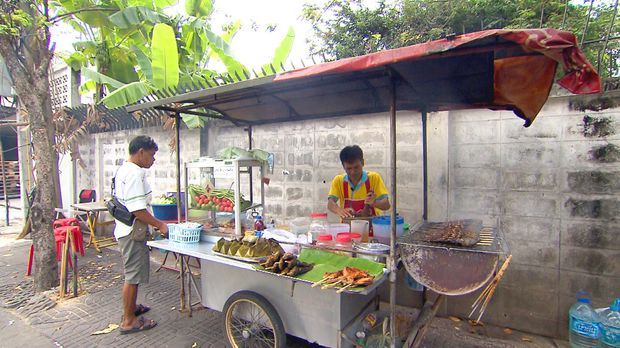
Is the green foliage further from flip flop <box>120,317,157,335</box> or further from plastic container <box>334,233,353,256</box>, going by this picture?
flip flop <box>120,317,157,335</box>

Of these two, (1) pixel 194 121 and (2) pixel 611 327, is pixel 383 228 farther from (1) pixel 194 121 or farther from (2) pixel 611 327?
(1) pixel 194 121

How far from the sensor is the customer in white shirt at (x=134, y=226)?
329cm

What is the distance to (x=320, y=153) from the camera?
4441 mm

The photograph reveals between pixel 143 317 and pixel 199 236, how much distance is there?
1377 millimetres

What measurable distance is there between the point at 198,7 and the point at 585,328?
7510mm

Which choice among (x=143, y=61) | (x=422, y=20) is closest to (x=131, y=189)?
(x=143, y=61)

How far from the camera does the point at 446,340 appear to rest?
10.5ft

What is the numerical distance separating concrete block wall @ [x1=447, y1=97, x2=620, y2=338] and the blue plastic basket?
2.72 metres

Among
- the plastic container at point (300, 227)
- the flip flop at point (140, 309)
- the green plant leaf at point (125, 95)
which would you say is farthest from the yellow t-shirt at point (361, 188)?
the green plant leaf at point (125, 95)

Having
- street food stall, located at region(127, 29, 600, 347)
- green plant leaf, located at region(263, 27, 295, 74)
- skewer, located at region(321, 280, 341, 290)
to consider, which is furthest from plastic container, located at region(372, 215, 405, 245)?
green plant leaf, located at region(263, 27, 295, 74)

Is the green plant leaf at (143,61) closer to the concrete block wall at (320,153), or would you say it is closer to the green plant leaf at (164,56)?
the green plant leaf at (164,56)

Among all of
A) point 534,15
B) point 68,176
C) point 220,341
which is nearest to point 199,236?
point 220,341

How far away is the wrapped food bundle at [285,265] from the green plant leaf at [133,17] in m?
5.35

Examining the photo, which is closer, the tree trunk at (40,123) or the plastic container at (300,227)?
the plastic container at (300,227)
